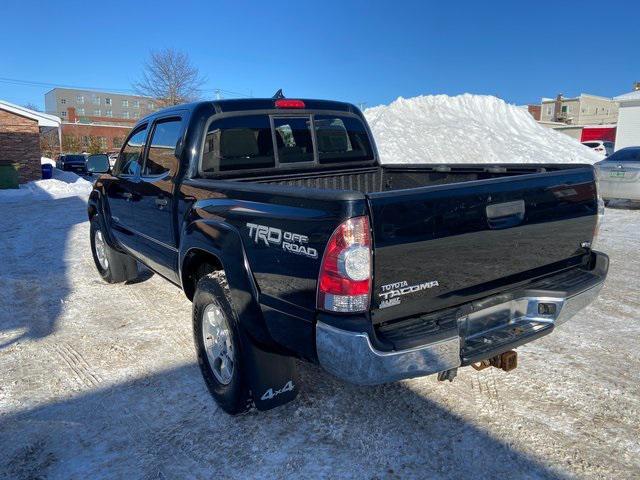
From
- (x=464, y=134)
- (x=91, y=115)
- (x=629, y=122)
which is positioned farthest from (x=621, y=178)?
(x=91, y=115)

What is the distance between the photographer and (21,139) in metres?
21.8

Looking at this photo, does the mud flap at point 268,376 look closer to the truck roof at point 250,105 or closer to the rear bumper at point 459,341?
the rear bumper at point 459,341

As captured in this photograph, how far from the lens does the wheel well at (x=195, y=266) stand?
3383mm

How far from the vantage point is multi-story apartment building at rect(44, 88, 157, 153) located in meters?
52.9

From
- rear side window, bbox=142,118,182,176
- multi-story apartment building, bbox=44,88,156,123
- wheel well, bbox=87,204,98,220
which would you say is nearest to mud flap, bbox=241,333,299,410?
rear side window, bbox=142,118,182,176

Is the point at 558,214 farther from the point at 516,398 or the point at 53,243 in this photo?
the point at 53,243

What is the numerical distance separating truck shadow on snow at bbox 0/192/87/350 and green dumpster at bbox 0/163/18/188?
7805 mm

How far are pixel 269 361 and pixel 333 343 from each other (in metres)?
0.73

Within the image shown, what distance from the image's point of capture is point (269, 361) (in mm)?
2896

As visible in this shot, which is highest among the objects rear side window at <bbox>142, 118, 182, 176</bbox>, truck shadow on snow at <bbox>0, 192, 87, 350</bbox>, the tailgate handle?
rear side window at <bbox>142, 118, 182, 176</bbox>

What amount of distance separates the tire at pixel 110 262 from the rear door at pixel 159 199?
1302 millimetres

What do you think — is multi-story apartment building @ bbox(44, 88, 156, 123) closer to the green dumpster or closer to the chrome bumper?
the green dumpster

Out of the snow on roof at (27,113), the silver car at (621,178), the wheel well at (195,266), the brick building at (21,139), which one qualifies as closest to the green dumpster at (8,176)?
the brick building at (21,139)

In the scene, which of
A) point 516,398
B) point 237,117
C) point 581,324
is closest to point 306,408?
point 516,398
